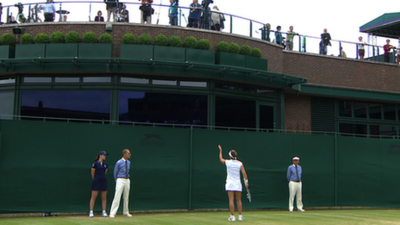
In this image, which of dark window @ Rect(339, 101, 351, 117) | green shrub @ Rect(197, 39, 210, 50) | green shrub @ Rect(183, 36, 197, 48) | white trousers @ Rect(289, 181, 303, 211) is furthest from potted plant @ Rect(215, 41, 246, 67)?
dark window @ Rect(339, 101, 351, 117)

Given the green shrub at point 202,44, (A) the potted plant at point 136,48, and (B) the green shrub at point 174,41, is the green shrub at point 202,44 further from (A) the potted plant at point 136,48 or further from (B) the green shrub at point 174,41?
(A) the potted plant at point 136,48

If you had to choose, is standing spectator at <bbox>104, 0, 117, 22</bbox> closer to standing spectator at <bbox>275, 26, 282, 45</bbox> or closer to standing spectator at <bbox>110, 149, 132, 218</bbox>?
standing spectator at <bbox>275, 26, 282, 45</bbox>

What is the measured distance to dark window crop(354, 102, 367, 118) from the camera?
75.5 ft

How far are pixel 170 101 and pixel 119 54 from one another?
8.00 feet

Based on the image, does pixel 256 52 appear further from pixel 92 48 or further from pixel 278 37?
pixel 92 48

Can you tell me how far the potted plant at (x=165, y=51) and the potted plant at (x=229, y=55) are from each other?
144 cm

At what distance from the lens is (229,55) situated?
18.2 m

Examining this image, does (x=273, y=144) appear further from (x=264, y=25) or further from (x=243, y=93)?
(x=264, y=25)

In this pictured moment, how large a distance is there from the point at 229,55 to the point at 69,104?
602 centimetres

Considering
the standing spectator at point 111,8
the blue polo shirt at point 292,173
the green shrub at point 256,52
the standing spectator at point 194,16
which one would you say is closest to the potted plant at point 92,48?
the standing spectator at point 111,8

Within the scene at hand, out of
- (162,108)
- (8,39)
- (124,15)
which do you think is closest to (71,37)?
(124,15)

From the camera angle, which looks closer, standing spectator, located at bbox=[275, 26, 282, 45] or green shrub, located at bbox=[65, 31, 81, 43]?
green shrub, located at bbox=[65, 31, 81, 43]

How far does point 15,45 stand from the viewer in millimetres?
17406

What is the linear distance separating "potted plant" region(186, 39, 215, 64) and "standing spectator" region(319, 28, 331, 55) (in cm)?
677
